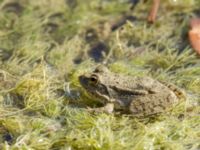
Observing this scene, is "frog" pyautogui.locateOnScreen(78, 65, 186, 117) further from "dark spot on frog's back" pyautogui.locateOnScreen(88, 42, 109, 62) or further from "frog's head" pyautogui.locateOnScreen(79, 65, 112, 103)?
"dark spot on frog's back" pyautogui.locateOnScreen(88, 42, 109, 62)

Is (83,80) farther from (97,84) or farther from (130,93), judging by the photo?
(130,93)

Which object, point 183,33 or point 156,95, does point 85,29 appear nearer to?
point 183,33

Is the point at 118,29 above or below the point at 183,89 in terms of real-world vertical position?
above

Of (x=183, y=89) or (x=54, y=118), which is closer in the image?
(x=54, y=118)

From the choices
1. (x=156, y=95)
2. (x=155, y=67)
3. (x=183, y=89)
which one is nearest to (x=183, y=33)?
(x=155, y=67)

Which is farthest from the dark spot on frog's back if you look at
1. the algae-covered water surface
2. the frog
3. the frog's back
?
the frog's back

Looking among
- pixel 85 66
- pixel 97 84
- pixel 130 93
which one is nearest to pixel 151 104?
pixel 130 93

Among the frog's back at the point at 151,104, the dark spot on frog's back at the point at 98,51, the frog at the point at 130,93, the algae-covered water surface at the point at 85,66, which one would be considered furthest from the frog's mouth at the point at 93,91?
the dark spot on frog's back at the point at 98,51

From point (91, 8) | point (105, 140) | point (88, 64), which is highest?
point (91, 8)
